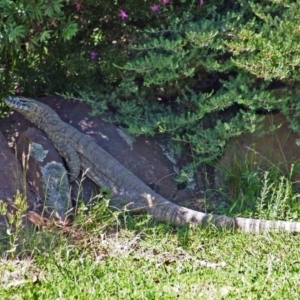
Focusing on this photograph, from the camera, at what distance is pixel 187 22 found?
6008mm

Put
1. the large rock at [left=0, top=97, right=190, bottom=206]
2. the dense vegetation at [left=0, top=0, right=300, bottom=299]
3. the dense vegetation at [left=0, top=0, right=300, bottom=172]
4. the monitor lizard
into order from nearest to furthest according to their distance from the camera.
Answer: the dense vegetation at [left=0, top=0, right=300, bottom=299] → the monitor lizard → the dense vegetation at [left=0, top=0, right=300, bottom=172] → the large rock at [left=0, top=97, right=190, bottom=206]

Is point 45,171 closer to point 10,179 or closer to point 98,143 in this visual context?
point 10,179

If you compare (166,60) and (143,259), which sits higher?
(166,60)

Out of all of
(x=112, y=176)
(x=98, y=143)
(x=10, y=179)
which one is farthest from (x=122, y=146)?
(x=10, y=179)

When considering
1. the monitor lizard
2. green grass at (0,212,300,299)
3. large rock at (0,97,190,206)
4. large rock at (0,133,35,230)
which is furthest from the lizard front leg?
green grass at (0,212,300,299)

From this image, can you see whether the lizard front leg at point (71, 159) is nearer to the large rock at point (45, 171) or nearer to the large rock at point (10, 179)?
the large rock at point (45, 171)

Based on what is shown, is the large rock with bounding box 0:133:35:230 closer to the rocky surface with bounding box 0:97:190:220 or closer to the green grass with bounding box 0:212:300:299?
the rocky surface with bounding box 0:97:190:220

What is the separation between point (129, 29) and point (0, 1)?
59.0 inches

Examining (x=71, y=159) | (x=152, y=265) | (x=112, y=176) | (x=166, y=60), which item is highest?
(x=166, y=60)

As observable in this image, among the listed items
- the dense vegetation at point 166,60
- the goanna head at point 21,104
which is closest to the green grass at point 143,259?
the dense vegetation at point 166,60

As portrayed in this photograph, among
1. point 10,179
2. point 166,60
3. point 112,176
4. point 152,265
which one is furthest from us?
point 112,176

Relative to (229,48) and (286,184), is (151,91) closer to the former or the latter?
(229,48)

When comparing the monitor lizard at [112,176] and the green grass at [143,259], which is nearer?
the green grass at [143,259]

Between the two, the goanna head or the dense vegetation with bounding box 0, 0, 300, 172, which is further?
the goanna head
